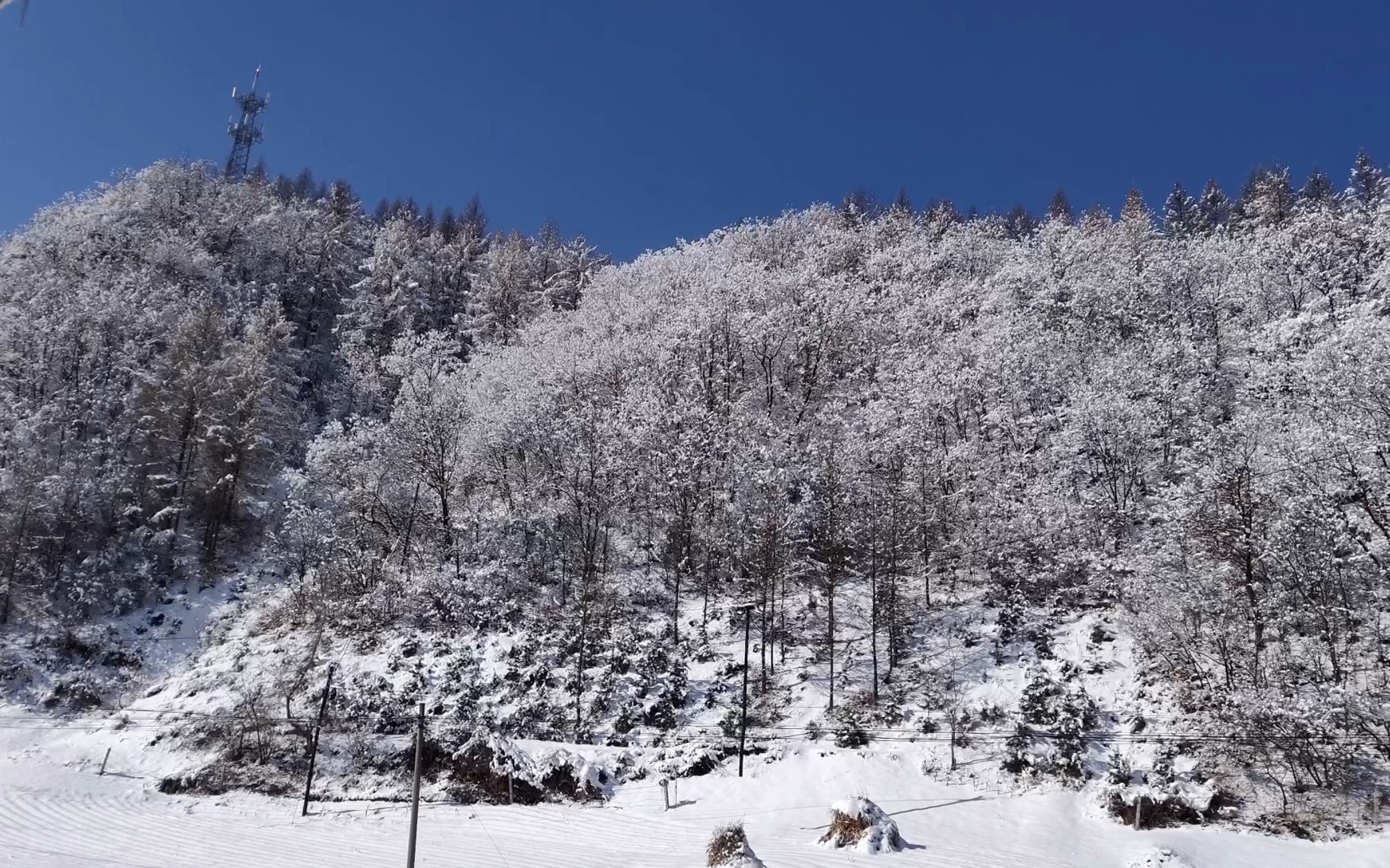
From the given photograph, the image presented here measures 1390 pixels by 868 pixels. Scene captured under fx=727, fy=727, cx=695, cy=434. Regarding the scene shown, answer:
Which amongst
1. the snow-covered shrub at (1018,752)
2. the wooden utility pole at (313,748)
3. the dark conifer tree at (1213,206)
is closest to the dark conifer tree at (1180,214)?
the dark conifer tree at (1213,206)

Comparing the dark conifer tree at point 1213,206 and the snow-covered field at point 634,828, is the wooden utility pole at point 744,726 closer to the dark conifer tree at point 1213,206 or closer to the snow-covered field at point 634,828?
the snow-covered field at point 634,828

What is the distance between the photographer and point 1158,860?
15.8 metres

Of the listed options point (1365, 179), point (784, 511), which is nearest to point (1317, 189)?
point (1365, 179)

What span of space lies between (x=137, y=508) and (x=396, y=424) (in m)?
12.6

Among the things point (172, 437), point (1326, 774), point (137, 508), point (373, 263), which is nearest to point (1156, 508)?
point (1326, 774)

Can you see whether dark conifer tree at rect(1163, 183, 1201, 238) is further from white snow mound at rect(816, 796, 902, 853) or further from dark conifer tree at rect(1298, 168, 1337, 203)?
white snow mound at rect(816, 796, 902, 853)

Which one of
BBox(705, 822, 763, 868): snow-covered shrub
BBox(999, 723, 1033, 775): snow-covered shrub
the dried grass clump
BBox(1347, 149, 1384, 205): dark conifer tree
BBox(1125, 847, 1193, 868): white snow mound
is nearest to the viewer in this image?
BBox(1125, 847, 1193, 868): white snow mound

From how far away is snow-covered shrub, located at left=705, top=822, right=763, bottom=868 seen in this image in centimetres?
1619

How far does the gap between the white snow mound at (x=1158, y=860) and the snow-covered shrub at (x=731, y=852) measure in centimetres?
833

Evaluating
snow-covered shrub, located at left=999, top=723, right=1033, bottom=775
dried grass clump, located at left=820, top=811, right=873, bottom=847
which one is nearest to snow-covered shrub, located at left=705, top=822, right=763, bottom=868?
dried grass clump, located at left=820, top=811, right=873, bottom=847

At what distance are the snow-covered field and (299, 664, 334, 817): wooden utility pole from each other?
490 millimetres

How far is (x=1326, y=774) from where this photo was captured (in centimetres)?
1834

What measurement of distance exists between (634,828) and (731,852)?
4978mm

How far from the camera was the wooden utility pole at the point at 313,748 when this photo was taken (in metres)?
22.7
